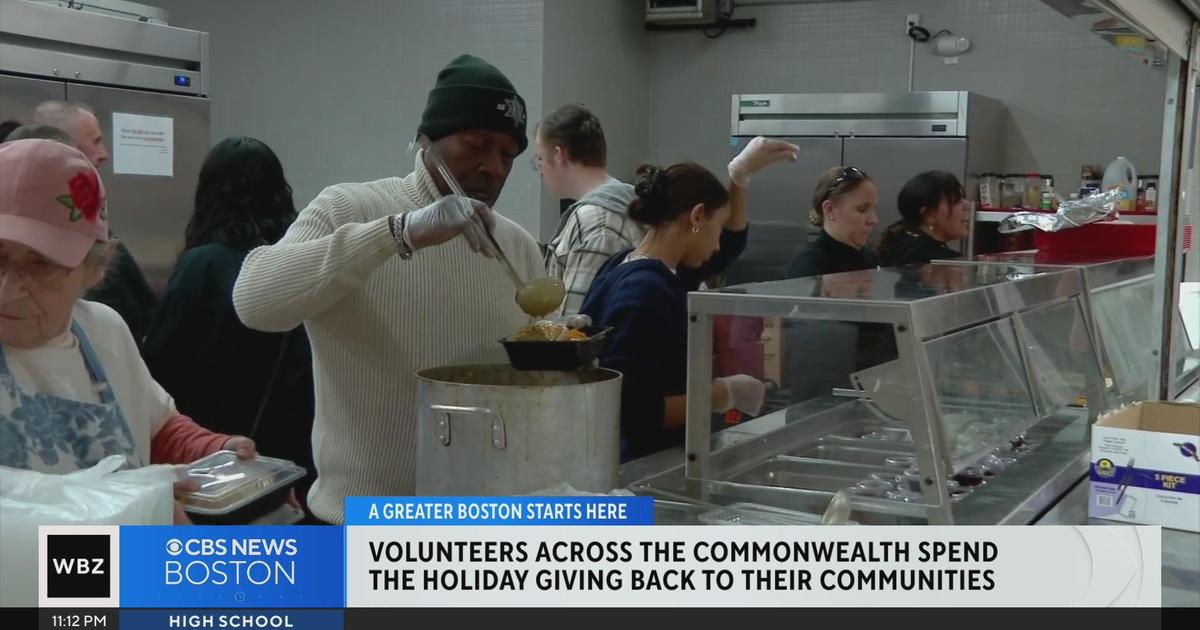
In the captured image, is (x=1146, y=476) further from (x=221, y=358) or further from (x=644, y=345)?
(x=221, y=358)

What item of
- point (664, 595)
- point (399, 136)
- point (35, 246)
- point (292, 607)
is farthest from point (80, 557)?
point (399, 136)

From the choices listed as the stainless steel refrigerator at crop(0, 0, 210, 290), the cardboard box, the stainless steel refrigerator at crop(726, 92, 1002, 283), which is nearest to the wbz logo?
the cardboard box

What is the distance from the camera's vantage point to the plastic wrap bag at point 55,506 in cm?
109

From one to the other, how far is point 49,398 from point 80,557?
254 mm

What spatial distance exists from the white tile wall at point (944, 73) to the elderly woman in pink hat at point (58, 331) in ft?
15.0

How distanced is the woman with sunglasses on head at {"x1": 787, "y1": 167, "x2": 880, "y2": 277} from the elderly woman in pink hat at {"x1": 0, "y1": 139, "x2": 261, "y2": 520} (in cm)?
207

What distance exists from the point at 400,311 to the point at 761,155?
105 centimetres

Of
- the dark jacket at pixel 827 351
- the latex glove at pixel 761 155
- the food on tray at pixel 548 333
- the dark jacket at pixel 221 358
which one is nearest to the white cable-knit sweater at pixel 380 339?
the food on tray at pixel 548 333

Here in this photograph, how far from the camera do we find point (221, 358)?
8.97 feet

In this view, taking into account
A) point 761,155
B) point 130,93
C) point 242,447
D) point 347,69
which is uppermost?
point 347,69

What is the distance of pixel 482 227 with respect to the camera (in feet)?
5.28

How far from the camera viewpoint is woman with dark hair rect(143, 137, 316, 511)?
8.84ft

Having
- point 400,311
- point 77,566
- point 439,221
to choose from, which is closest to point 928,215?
point 400,311

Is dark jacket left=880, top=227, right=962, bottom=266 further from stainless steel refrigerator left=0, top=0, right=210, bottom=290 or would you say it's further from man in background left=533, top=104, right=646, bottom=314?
stainless steel refrigerator left=0, top=0, right=210, bottom=290
